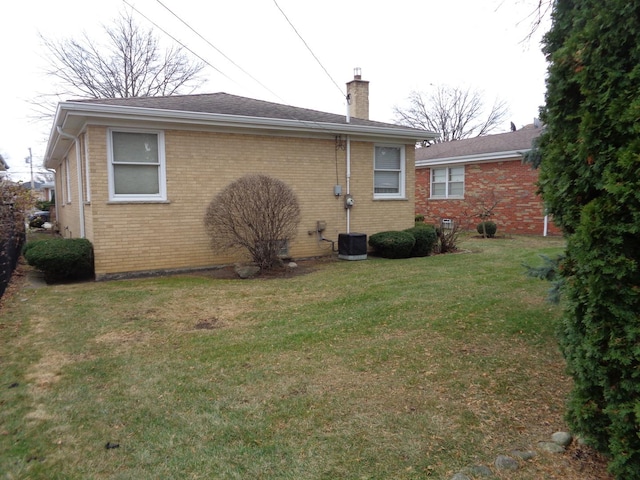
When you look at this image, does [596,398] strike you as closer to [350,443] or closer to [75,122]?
[350,443]

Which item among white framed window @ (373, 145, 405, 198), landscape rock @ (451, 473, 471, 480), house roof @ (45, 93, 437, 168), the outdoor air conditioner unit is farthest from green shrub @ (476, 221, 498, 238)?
landscape rock @ (451, 473, 471, 480)

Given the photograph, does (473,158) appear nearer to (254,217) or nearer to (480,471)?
(254,217)

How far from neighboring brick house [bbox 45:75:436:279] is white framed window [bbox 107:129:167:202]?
2 centimetres

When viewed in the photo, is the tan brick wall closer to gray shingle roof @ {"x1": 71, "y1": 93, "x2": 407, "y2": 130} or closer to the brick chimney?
gray shingle roof @ {"x1": 71, "y1": 93, "x2": 407, "y2": 130}

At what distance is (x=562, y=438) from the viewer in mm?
2789

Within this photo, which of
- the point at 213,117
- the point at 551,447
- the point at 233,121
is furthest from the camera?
the point at 233,121

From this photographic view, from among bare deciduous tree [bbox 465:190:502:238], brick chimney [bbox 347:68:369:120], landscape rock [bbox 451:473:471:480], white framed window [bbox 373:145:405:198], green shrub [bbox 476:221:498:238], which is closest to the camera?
landscape rock [bbox 451:473:471:480]

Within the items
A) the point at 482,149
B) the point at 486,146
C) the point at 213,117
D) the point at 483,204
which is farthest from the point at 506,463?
the point at 486,146

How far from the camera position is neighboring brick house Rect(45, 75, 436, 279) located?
848cm

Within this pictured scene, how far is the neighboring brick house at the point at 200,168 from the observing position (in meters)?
8.48

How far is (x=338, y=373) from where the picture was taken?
3916 mm

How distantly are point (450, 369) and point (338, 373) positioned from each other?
101cm

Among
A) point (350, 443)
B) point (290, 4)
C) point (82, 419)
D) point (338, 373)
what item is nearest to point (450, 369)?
point (338, 373)

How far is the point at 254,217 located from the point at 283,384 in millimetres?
5100
